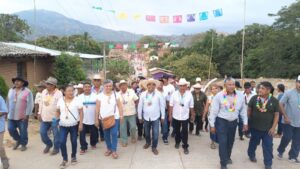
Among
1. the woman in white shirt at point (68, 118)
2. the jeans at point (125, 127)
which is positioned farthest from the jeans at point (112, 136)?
the jeans at point (125, 127)

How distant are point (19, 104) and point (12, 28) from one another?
44.4 meters

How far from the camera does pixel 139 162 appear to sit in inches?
271

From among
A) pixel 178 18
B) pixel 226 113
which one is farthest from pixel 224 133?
pixel 178 18

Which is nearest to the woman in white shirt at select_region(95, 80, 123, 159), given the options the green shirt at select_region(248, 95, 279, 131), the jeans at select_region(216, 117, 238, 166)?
the jeans at select_region(216, 117, 238, 166)

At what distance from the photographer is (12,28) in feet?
156

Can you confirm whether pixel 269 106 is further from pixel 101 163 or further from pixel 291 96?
pixel 101 163

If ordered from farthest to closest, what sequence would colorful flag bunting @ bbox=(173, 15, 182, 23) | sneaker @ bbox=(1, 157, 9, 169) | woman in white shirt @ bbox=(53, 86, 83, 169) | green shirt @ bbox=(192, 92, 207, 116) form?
colorful flag bunting @ bbox=(173, 15, 182, 23) → green shirt @ bbox=(192, 92, 207, 116) → woman in white shirt @ bbox=(53, 86, 83, 169) → sneaker @ bbox=(1, 157, 9, 169)

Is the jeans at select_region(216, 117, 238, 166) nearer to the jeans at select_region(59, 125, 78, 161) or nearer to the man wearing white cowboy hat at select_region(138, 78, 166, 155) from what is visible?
the man wearing white cowboy hat at select_region(138, 78, 166, 155)

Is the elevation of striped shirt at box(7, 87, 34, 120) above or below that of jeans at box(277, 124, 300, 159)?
above

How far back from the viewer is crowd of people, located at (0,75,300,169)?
6.23 metres

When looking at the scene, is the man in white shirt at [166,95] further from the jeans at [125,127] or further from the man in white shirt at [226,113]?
the man in white shirt at [226,113]

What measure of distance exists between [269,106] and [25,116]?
5.26m

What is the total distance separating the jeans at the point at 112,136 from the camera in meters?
7.08

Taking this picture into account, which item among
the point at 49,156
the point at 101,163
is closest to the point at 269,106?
the point at 101,163
